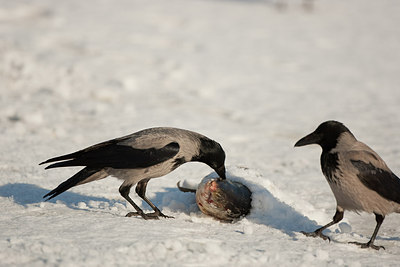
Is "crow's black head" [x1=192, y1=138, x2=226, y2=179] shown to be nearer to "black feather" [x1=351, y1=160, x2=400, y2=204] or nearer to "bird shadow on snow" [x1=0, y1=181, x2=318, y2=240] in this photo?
"bird shadow on snow" [x1=0, y1=181, x2=318, y2=240]

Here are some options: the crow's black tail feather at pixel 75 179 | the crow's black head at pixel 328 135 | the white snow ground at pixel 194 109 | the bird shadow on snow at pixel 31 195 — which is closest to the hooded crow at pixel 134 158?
the crow's black tail feather at pixel 75 179

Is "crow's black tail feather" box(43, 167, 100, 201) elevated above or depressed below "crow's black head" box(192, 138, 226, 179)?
below

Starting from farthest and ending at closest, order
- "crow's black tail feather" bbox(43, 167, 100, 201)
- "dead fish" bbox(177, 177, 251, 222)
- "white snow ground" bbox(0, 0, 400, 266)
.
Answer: "dead fish" bbox(177, 177, 251, 222) < "crow's black tail feather" bbox(43, 167, 100, 201) < "white snow ground" bbox(0, 0, 400, 266)

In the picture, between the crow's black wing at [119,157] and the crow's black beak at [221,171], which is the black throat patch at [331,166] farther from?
the crow's black wing at [119,157]

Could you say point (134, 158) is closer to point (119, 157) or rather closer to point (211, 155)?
point (119, 157)

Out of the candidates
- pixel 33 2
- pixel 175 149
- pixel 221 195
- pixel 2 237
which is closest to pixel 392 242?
pixel 221 195

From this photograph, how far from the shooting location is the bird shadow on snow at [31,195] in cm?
518

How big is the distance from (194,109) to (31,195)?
5.11 meters

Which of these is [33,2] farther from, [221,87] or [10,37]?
[221,87]

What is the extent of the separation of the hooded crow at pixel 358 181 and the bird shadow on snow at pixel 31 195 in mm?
2258

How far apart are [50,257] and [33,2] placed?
13.5 m

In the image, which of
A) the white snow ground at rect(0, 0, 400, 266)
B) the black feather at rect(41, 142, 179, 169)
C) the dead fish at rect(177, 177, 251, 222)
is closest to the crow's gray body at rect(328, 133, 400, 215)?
the white snow ground at rect(0, 0, 400, 266)

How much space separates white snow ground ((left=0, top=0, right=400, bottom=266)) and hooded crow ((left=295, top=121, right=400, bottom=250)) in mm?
314

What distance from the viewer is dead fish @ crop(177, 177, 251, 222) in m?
4.92
